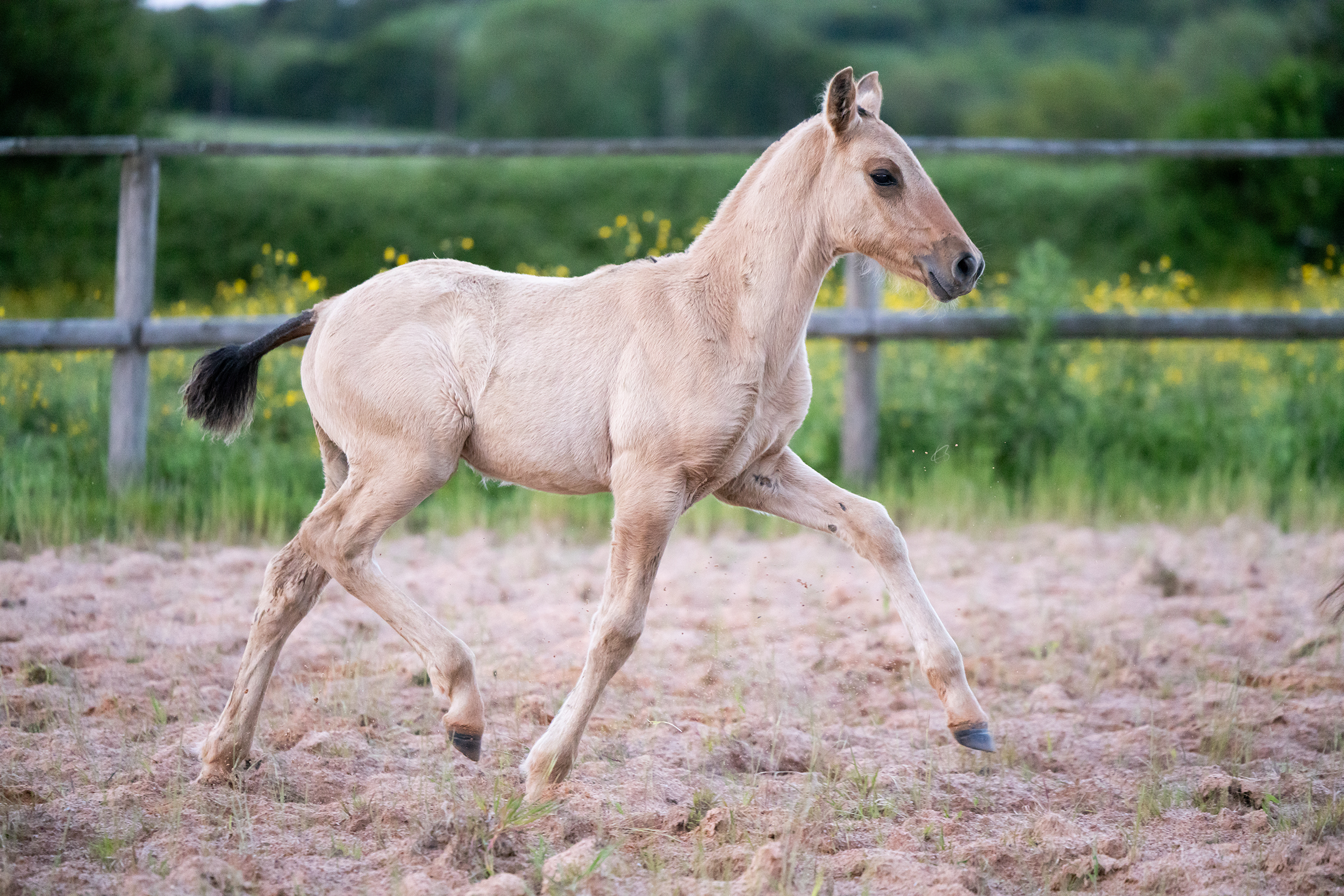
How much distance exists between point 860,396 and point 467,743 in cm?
416

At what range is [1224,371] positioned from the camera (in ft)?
25.7

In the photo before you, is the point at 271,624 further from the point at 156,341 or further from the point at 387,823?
the point at 156,341

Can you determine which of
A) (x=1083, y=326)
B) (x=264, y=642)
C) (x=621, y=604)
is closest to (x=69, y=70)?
(x=1083, y=326)

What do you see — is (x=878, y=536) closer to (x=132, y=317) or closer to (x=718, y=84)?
(x=132, y=317)

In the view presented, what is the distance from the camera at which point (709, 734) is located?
11.7 feet

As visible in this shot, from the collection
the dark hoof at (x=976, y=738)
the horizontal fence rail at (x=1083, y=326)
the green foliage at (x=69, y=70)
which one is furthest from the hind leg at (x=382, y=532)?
the green foliage at (x=69, y=70)

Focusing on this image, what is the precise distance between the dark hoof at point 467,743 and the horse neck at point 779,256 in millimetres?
1248

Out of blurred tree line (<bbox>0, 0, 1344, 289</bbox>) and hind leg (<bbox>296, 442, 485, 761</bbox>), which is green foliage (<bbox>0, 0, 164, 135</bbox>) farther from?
hind leg (<bbox>296, 442, 485, 761</bbox>)

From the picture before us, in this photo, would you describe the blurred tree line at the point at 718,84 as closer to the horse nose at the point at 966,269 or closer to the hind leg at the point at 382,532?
the horse nose at the point at 966,269

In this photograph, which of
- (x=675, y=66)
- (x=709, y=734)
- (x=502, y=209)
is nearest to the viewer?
(x=709, y=734)

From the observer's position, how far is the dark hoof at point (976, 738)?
306cm

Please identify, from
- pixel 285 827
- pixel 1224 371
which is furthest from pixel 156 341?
pixel 1224 371

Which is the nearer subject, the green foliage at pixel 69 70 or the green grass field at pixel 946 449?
the green grass field at pixel 946 449

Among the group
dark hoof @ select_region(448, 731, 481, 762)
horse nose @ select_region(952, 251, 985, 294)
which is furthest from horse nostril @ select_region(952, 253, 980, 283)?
dark hoof @ select_region(448, 731, 481, 762)
